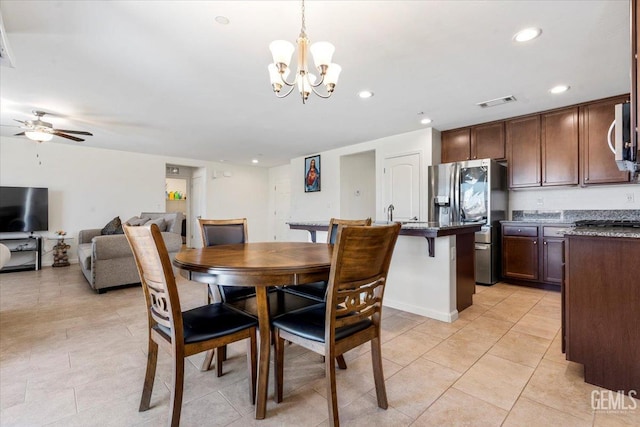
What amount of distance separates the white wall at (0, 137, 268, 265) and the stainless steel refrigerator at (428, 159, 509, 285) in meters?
5.77

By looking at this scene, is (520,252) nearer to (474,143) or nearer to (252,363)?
(474,143)

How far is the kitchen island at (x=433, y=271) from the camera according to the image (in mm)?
2701

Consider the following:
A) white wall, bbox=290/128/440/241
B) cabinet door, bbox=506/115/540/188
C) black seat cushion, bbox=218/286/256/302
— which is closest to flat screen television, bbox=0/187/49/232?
white wall, bbox=290/128/440/241

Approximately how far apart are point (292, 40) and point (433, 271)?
235cm

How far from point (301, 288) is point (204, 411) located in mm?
932

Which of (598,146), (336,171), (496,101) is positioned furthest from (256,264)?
(336,171)

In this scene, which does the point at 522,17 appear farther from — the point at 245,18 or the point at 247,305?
the point at 247,305

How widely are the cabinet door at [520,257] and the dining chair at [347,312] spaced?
11.0 ft

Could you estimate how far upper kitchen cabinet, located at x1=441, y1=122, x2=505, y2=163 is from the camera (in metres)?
4.26

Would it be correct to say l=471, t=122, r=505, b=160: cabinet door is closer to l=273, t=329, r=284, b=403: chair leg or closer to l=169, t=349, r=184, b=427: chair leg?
l=273, t=329, r=284, b=403: chair leg

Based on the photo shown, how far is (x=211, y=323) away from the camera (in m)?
1.49

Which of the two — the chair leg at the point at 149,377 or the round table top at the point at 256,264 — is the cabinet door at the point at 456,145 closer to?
the round table top at the point at 256,264

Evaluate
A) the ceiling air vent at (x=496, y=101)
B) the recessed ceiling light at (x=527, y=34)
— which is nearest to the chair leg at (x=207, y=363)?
the recessed ceiling light at (x=527, y=34)

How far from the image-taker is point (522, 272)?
3.91m
